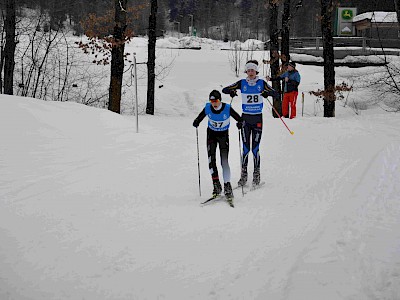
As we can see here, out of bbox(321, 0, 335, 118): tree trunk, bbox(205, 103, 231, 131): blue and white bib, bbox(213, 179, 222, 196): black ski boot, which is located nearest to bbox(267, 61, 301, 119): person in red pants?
bbox(321, 0, 335, 118): tree trunk

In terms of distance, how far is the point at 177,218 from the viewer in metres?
4.94

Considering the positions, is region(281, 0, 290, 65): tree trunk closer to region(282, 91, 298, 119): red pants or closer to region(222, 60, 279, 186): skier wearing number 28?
region(282, 91, 298, 119): red pants

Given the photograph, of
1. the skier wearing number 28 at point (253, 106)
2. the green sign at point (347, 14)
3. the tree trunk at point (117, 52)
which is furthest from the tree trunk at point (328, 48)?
the green sign at point (347, 14)

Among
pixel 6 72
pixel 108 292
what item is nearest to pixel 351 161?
pixel 108 292

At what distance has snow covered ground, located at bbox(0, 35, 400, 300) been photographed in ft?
10.9

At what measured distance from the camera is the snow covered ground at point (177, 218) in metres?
3.32

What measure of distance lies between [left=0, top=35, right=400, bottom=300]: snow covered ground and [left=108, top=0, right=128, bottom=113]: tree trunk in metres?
2.86

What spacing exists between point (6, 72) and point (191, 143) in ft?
22.2

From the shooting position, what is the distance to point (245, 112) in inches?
272

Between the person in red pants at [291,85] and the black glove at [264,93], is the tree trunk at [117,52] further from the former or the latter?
the black glove at [264,93]

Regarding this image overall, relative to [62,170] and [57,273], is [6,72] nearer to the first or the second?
[62,170]

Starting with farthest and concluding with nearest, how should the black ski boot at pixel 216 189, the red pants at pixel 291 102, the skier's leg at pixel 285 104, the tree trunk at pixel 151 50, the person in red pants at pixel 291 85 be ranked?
the tree trunk at pixel 151 50, the skier's leg at pixel 285 104, the red pants at pixel 291 102, the person in red pants at pixel 291 85, the black ski boot at pixel 216 189

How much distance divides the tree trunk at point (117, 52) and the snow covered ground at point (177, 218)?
2856 millimetres

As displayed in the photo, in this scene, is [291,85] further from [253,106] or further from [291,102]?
[253,106]
